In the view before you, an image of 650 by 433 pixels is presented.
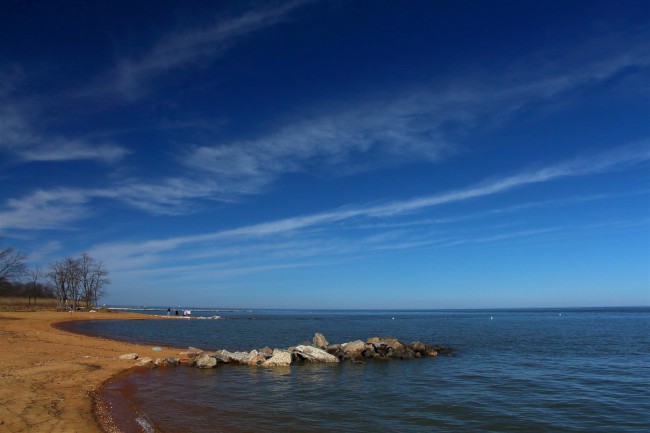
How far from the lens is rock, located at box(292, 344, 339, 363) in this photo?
2909cm

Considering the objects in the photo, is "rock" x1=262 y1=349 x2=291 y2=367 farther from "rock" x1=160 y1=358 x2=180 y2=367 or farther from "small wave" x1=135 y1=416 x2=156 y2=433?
"small wave" x1=135 y1=416 x2=156 y2=433

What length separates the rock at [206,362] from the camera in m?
25.1

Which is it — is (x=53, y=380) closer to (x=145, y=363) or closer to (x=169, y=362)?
(x=145, y=363)

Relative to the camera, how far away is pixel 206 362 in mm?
25297

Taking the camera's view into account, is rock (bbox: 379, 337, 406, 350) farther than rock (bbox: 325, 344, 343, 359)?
Yes

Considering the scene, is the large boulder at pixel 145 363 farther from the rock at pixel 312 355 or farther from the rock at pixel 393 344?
the rock at pixel 393 344

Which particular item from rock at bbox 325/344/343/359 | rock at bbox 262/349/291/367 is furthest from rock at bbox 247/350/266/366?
rock at bbox 325/344/343/359

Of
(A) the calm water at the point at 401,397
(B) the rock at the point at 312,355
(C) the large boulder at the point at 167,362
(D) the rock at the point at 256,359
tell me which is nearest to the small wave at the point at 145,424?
(A) the calm water at the point at 401,397

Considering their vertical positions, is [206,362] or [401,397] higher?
[206,362]

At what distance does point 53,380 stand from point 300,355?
1523 centimetres

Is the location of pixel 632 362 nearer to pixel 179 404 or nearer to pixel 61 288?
pixel 179 404

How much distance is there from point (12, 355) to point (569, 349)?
→ 1657 inches

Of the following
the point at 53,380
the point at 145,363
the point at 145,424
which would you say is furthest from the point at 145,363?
the point at 145,424

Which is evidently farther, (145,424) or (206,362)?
(206,362)
